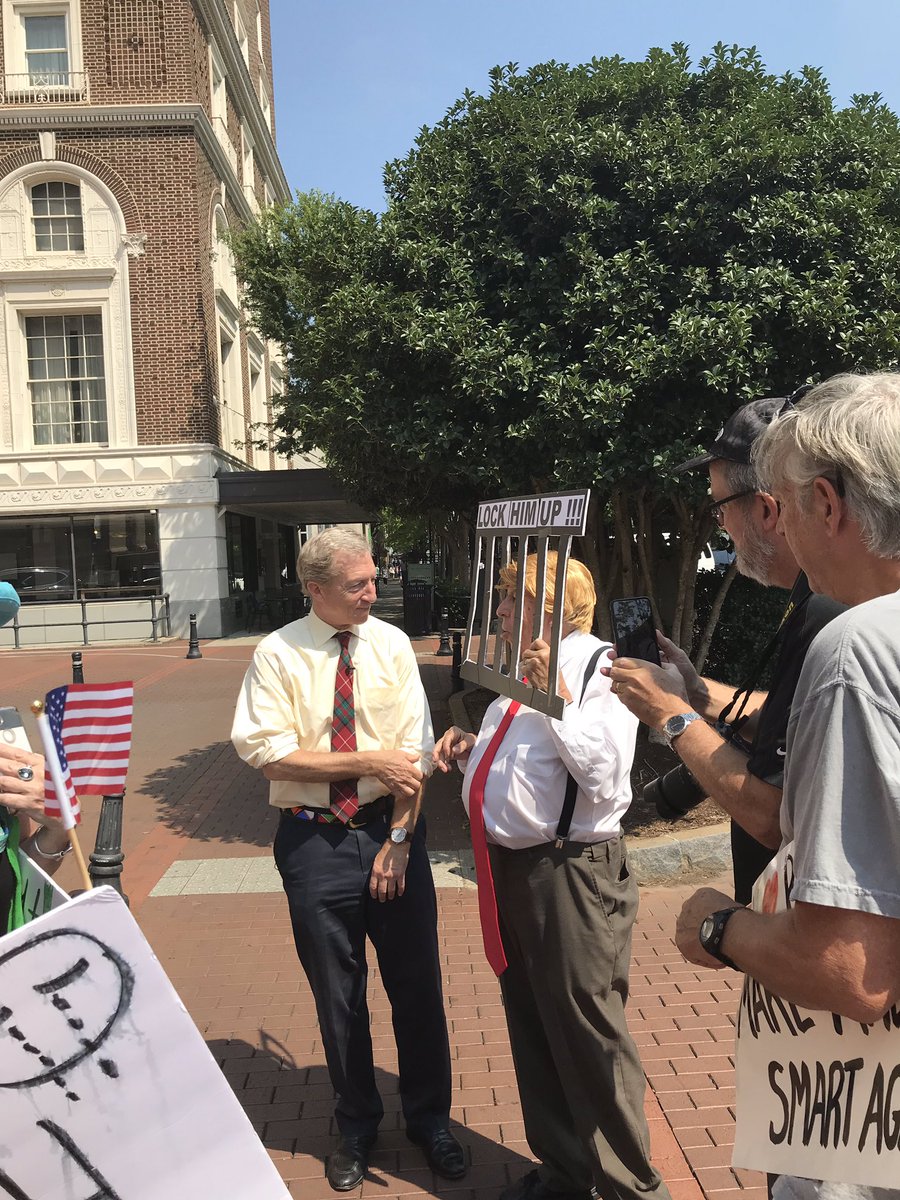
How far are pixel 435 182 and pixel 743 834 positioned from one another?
21.0ft

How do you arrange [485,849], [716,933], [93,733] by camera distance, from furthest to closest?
[485,849]
[93,733]
[716,933]

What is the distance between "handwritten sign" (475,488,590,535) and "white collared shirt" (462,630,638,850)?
0.38m

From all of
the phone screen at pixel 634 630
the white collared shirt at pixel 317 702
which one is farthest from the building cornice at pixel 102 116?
the phone screen at pixel 634 630

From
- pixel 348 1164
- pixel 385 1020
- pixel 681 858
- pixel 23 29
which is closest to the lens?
pixel 348 1164

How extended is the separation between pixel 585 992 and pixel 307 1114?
1.46 metres

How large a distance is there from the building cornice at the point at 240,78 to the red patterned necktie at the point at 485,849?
25068 millimetres

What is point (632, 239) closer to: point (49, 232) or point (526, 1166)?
point (526, 1166)

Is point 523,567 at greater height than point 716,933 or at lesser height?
greater

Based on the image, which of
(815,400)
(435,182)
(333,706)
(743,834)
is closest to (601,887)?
(743,834)

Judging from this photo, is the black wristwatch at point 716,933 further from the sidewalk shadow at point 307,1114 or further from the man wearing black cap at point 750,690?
the sidewalk shadow at point 307,1114

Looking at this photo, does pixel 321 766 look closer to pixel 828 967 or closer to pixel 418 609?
pixel 828 967

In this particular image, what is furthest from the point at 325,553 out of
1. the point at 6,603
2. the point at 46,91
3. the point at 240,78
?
the point at 240,78

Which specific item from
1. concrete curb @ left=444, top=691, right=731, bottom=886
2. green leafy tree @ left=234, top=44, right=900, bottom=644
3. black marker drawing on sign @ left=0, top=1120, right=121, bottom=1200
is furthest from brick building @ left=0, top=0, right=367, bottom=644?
black marker drawing on sign @ left=0, top=1120, right=121, bottom=1200

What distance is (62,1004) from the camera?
172cm
